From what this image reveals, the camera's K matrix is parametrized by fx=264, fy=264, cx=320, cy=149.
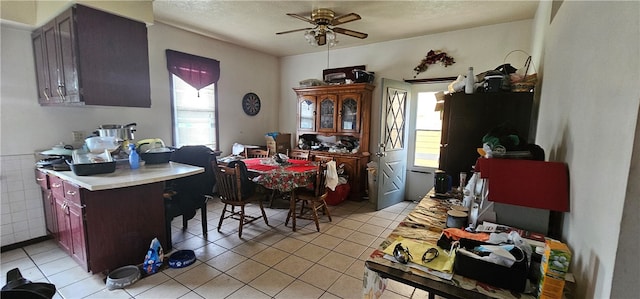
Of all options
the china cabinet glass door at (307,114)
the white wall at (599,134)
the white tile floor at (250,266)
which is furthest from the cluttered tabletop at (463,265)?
the china cabinet glass door at (307,114)

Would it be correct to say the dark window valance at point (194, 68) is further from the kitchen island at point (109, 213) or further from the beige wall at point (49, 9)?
the kitchen island at point (109, 213)

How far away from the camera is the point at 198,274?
238 centimetres

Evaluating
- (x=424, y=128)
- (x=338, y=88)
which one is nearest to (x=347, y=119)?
(x=338, y=88)

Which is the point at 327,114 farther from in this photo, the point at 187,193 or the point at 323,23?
the point at 187,193

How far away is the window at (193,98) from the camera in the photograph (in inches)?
155

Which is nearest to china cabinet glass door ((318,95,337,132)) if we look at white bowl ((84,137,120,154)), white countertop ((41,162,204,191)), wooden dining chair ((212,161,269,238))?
wooden dining chair ((212,161,269,238))

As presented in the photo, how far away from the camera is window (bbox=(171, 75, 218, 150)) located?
4031mm

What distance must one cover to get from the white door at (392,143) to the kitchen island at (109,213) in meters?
2.69

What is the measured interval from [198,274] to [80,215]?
1.06 m

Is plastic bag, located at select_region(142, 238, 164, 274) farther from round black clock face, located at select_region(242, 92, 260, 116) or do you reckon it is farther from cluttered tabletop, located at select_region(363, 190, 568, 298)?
round black clock face, located at select_region(242, 92, 260, 116)

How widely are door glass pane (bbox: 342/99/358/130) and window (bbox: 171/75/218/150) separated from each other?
2.22 metres

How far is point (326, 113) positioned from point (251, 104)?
1502 mm

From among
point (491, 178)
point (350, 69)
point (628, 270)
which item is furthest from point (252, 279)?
point (350, 69)

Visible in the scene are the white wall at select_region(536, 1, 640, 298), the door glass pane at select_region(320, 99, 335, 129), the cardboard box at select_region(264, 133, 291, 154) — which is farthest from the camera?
the cardboard box at select_region(264, 133, 291, 154)
